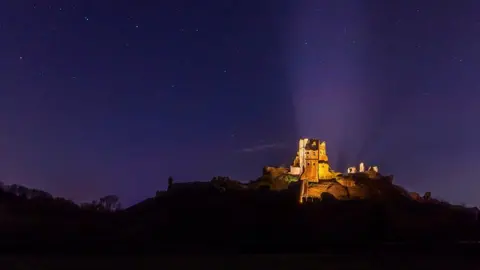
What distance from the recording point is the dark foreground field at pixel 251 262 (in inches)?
960

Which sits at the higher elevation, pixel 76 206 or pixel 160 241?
pixel 76 206

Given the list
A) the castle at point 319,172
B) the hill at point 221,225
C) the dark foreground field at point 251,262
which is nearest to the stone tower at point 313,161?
the castle at point 319,172

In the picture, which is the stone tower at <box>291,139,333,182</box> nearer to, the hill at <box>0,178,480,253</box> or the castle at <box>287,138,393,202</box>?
the castle at <box>287,138,393,202</box>

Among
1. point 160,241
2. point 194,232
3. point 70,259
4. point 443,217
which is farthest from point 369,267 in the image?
point 443,217

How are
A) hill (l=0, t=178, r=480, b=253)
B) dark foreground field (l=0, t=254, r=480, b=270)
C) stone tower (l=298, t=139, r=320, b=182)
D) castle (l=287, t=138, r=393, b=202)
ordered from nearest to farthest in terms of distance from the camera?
dark foreground field (l=0, t=254, r=480, b=270), hill (l=0, t=178, r=480, b=253), castle (l=287, t=138, r=393, b=202), stone tower (l=298, t=139, r=320, b=182)

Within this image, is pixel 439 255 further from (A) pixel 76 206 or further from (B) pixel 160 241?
(A) pixel 76 206

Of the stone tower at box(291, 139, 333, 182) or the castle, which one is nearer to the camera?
the castle

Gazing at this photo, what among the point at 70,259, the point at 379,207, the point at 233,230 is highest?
the point at 379,207

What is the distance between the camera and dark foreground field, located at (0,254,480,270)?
24.4 metres

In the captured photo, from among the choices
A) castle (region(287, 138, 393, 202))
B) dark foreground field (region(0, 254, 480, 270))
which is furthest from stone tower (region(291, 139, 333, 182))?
dark foreground field (region(0, 254, 480, 270))

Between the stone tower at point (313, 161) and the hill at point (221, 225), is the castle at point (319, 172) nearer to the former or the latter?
the stone tower at point (313, 161)

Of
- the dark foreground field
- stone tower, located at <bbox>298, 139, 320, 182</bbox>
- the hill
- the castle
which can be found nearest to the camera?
the dark foreground field

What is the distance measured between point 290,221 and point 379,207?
14.3 metres

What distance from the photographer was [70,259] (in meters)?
26.8
